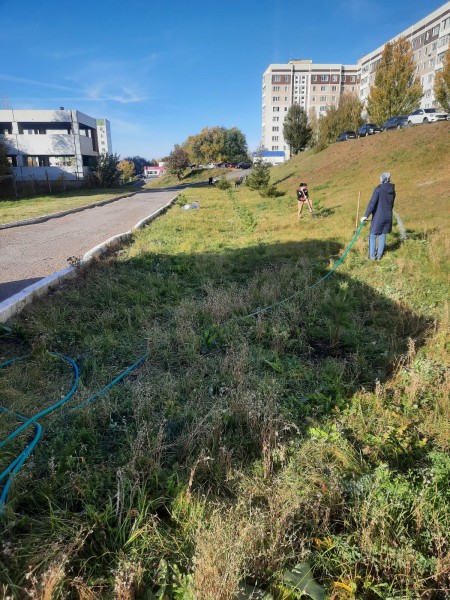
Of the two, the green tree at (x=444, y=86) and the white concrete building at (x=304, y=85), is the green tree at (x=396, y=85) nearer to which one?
the green tree at (x=444, y=86)

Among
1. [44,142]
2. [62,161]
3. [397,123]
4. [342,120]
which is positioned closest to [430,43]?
[342,120]

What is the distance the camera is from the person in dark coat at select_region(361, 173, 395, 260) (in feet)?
24.3

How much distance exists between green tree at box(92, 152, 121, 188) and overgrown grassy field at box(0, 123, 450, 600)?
1521 inches

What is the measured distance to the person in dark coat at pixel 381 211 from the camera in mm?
7398

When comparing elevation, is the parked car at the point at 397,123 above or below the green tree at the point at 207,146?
below

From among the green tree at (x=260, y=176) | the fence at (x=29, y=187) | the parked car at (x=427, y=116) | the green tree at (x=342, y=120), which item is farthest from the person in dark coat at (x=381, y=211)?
the green tree at (x=342, y=120)

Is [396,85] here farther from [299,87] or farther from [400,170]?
[299,87]

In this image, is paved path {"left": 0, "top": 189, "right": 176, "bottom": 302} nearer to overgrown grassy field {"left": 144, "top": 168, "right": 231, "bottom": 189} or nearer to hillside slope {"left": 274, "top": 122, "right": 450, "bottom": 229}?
hillside slope {"left": 274, "top": 122, "right": 450, "bottom": 229}

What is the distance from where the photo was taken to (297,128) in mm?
44281

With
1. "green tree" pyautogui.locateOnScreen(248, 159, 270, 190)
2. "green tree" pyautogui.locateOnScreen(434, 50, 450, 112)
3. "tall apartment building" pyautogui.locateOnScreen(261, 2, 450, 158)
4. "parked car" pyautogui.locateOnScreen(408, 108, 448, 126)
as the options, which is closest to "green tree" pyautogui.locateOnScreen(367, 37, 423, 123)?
"green tree" pyautogui.locateOnScreen(434, 50, 450, 112)

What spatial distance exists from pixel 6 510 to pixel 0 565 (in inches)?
12.3

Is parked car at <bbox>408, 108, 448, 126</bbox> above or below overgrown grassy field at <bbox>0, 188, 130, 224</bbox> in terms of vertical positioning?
above

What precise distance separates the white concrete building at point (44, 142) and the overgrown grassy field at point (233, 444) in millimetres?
42466

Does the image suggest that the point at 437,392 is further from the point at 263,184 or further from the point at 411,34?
the point at 411,34
